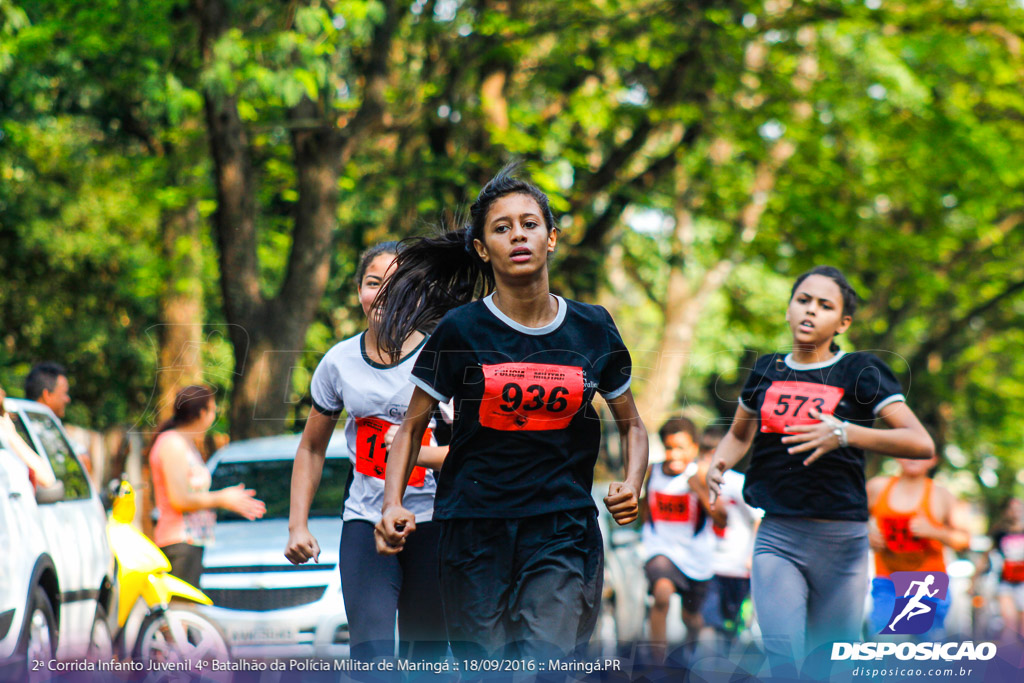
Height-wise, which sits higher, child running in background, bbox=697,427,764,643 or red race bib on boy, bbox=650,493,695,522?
red race bib on boy, bbox=650,493,695,522

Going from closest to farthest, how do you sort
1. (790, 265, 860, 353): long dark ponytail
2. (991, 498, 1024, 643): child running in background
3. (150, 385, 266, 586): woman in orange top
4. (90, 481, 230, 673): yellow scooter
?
(790, 265, 860, 353): long dark ponytail
(90, 481, 230, 673): yellow scooter
(150, 385, 266, 586): woman in orange top
(991, 498, 1024, 643): child running in background

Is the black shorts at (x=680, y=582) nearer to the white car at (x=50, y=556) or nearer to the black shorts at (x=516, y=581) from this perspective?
the white car at (x=50, y=556)

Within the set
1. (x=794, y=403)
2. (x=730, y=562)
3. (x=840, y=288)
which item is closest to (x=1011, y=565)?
(x=730, y=562)

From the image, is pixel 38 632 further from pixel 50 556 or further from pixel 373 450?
pixel 373 450

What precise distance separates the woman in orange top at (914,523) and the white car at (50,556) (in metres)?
4.21

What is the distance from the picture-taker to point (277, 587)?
22.2 feet

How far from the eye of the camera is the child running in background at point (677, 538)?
8109 mm

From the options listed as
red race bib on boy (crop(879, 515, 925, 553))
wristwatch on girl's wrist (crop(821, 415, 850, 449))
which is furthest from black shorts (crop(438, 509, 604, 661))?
red race bib on boy (crop(879, 515, 925, 553))

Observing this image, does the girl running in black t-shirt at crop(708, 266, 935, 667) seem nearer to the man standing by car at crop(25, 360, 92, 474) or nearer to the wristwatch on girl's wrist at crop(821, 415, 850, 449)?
the wristwatch on girl's wrist at crop(821, 415, 850, 449)

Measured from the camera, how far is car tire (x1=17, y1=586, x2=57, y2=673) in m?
4.97

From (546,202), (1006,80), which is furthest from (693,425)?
(1006,80)

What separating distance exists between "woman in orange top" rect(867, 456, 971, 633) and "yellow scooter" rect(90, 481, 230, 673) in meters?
3.65

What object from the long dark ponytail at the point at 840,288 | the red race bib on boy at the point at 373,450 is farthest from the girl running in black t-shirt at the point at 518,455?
the long dark ponytail at the point at 840,288

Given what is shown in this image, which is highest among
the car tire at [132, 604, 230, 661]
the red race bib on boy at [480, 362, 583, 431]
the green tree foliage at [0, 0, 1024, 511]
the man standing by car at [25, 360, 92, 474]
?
the green tree foliage at [0, 0, 1024, 511]
